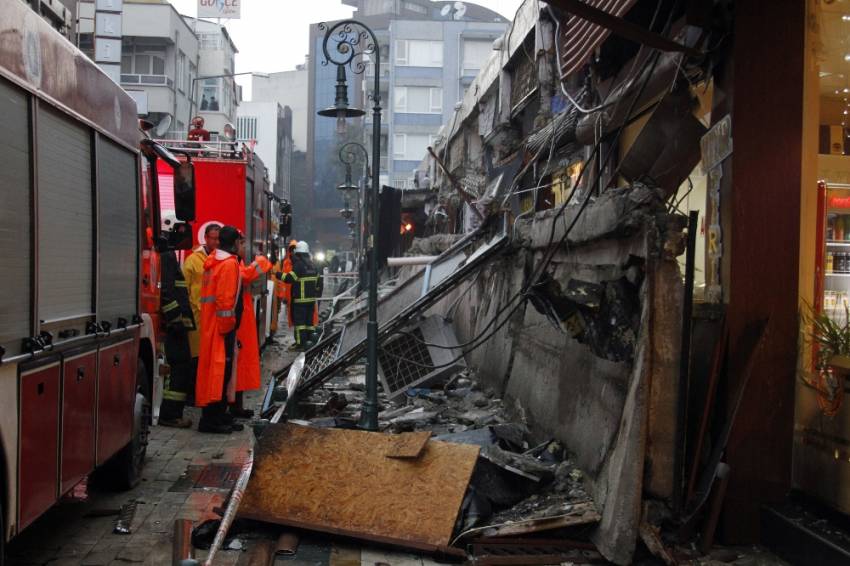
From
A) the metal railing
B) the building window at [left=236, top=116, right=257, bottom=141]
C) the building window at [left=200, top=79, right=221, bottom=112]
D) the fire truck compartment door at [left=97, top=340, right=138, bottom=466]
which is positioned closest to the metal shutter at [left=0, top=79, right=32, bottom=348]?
the fire truck compartment door at [left=97, top=340, right=138, bottom=466]

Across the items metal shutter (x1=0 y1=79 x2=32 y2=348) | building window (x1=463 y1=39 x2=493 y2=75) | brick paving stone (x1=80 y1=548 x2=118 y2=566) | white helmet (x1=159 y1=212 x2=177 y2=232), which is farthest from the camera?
building window (x1=463 y1=39 x2=493 y2=75)

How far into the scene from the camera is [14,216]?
393cm

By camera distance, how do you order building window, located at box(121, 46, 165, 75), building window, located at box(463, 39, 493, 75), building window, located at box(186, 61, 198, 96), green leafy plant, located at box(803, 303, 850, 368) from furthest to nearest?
building window, located at box(463, 39, 493, 75)
building window, located at box(186, 61, 198, 96)
building window, located at box(121, 46, 165, 75)
green leafy plant, located at box(803, 303, 850, 368)

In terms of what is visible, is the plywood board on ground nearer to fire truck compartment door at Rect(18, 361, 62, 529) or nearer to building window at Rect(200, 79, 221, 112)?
fire truck compartment door at Rect(18, 361, 62, 529)

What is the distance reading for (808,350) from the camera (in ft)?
17.9

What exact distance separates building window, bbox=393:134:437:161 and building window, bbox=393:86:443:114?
168 centimetres

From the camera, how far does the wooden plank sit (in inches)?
225

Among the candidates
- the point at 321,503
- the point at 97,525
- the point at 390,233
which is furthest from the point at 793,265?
the point at 390,233

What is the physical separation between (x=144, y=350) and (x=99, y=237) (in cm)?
201

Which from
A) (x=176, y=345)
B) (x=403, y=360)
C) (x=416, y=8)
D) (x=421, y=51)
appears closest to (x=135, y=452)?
(x=176, y=345)

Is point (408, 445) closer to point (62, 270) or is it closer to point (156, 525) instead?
point (156, 525)

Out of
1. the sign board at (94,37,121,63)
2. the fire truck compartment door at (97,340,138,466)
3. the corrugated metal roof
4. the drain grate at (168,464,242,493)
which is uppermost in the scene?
the sign board at (94,37,121,63)

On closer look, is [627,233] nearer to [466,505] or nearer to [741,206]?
[741,206]

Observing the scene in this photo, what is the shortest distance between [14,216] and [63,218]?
2.59ft
